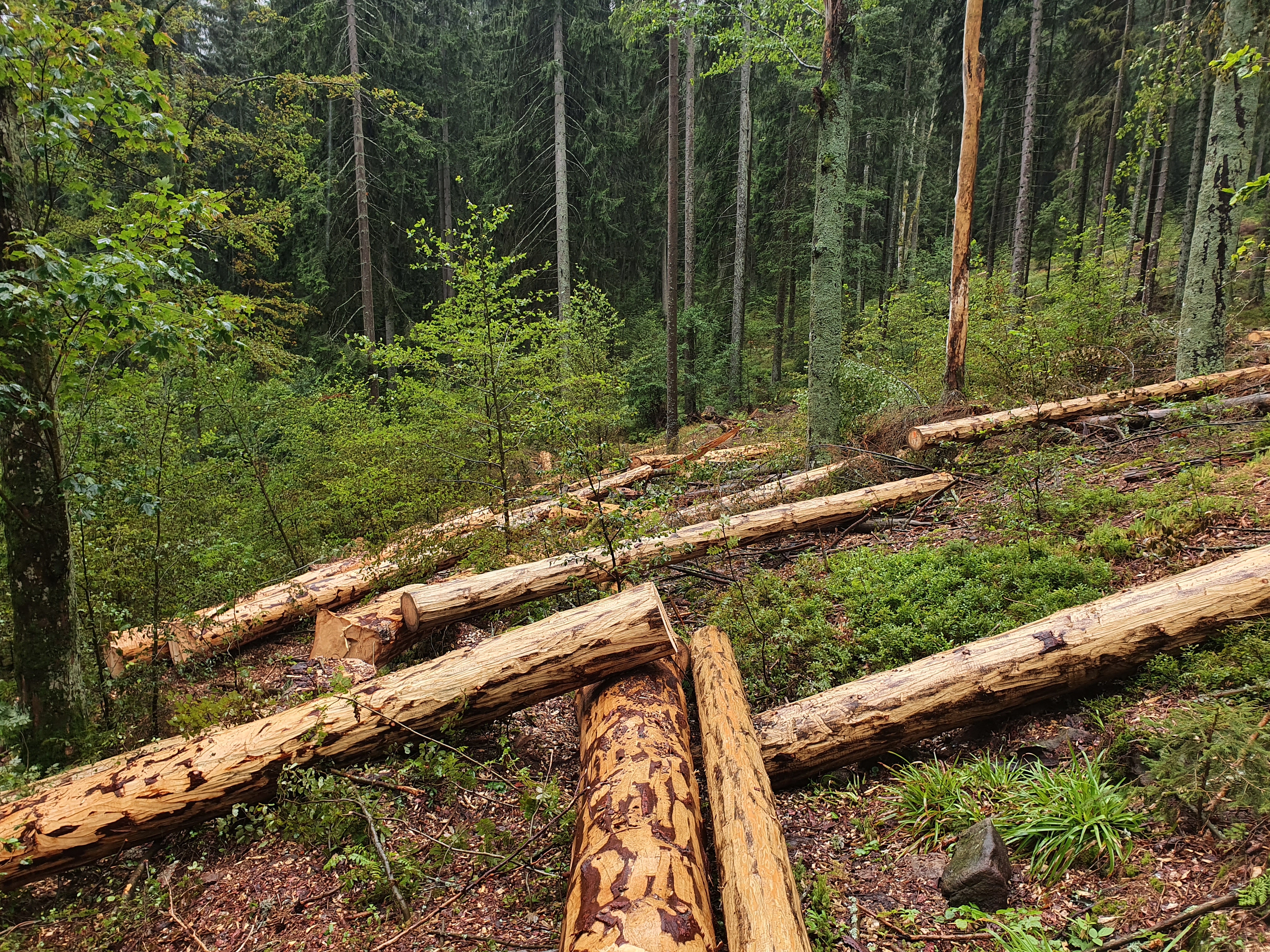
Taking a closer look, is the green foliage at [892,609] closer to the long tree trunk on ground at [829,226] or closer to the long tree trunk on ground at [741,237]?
the long tree trunk on ground at [829,226]

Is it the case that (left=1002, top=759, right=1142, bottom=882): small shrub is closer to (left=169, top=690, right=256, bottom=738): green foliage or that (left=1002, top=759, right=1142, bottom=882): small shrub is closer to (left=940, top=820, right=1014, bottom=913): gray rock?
(left=940, top=820, right=1014, bottom=913): gray rock

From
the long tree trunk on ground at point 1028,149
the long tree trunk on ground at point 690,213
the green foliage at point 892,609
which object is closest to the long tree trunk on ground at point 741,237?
the long tree trunk on ground at point 690,213

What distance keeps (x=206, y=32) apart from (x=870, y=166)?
87.0ft

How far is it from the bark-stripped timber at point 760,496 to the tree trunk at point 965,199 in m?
3.25

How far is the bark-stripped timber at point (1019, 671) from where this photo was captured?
345cm

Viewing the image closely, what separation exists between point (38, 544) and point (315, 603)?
8.08ft

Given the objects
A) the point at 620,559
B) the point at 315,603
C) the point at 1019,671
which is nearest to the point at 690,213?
the point at 620,559

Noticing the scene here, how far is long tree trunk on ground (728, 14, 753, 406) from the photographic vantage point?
1836cm

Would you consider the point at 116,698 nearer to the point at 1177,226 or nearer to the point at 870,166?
the point at 870,166

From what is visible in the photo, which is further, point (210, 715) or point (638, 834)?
point (210, 715)

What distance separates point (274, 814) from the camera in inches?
127

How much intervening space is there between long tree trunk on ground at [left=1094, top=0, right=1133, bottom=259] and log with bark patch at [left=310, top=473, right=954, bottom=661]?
10.7 metres

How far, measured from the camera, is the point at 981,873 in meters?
2.57

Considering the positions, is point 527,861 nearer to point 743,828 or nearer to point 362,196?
point 743,828
